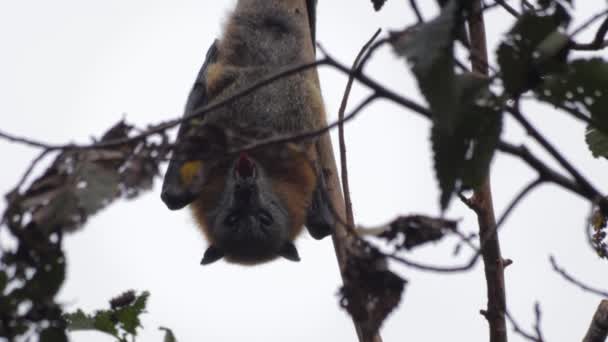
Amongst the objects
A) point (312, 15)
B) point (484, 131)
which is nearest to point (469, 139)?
point (484, 131)

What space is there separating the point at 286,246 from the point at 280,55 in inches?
108

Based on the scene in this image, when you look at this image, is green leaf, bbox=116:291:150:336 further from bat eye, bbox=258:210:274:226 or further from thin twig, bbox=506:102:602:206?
bat eye, bbox=258:210:274:226

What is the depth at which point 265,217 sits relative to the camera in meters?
10.8

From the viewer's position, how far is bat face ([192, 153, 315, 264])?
1057 centimetres

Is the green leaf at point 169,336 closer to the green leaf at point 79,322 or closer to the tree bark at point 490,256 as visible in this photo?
the green leaf at point 79,322

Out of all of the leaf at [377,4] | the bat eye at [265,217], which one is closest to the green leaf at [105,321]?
the leaf at [377,4]

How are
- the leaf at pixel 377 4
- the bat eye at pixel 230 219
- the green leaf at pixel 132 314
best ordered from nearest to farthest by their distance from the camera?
the leaf at pixel 377 4 < the green leaf at pixel 132 314 < the bat eye at pixel 230 219

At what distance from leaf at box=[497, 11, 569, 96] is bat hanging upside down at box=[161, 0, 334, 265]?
7703 mm

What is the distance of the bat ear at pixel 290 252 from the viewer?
441 inches

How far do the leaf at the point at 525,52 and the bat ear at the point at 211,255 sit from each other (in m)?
8.74

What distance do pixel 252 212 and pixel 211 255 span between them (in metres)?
0.94

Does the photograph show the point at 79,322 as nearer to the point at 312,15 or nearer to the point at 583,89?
the point at 583,89

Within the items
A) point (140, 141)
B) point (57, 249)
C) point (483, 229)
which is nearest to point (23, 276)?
point (57, 249)

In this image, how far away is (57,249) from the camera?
3.42 m
